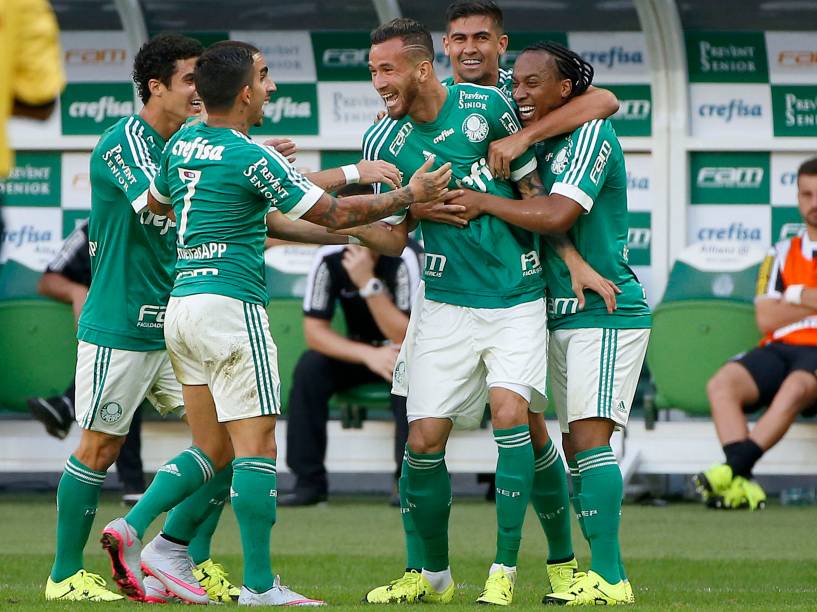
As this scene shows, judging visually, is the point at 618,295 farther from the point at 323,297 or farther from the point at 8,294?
the point at 8,294

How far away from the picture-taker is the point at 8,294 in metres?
9.70

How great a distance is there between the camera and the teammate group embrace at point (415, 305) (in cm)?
527

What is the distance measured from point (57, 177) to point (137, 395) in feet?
15.9

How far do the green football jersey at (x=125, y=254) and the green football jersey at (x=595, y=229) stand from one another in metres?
1.38

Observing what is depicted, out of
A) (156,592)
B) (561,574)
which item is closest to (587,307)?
(561,574)

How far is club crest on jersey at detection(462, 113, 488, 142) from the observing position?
566cm

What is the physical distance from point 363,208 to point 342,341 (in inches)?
150

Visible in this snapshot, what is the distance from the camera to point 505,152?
5559 millimetres

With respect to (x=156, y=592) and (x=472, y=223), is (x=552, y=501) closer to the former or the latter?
(x=472, y=223)

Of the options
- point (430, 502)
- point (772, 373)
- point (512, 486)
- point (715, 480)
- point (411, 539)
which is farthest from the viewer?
point (772, 373)

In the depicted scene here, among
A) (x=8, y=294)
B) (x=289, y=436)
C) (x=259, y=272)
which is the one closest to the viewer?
(x=259, y=272)

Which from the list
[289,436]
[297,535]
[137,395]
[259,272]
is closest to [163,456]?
[289,436]

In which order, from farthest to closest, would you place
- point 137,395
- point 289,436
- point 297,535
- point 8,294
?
point 8,294, point 289,436, point 297,535, point 137,395

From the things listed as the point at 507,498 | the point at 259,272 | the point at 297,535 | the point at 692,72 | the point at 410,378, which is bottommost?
the point at 297,535
